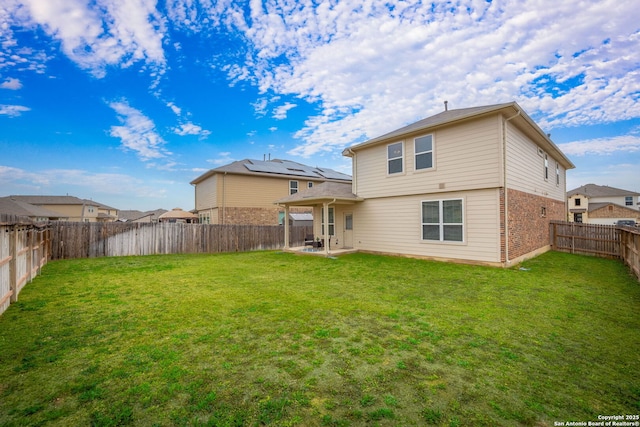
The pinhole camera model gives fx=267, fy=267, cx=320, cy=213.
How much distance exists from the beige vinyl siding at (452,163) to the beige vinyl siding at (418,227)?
13.7 inches

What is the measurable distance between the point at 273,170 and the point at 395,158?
43.2 ft

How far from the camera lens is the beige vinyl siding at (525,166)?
366 inches

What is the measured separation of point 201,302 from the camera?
5461 mm

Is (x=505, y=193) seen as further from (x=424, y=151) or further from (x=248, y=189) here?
(x=248, y=189)

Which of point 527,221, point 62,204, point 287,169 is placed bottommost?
point 527,221

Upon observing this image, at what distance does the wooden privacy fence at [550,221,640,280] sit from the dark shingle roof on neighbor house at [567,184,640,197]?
3948cm

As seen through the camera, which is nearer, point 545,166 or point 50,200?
point 545,166

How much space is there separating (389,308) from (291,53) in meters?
12.3

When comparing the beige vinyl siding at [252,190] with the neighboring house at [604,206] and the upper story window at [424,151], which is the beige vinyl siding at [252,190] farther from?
the neighboring house at [604,206]

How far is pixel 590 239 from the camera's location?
38.8ft

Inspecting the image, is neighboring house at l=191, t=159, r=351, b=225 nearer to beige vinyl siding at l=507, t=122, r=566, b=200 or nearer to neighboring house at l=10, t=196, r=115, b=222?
beige vinyl siding at l=507, t=122, r=566, b=200

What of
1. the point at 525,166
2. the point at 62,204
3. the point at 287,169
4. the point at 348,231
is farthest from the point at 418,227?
the point at 62,204

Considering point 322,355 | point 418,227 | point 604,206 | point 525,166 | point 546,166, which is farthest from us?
point 604,206

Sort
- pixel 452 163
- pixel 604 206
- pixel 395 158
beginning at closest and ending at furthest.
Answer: pixel 452 163 < pixel 395 158 < pixel 604 206
